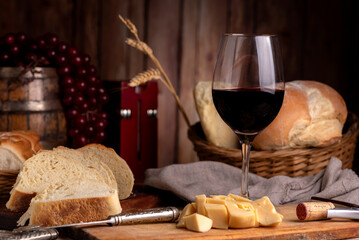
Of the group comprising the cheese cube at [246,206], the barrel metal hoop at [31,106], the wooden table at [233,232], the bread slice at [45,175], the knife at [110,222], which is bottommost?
the wooden table at [233,232]

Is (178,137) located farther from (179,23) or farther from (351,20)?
(351,20)

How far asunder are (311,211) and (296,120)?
417 mm

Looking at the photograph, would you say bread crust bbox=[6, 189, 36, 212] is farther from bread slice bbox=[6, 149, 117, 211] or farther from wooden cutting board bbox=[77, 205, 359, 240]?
wooden cutting board bbox=[77, 205, 359, 240]

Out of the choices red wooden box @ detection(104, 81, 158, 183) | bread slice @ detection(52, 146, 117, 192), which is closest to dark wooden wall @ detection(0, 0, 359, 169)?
red wooden box @ detection(104, 81, 158, 183)

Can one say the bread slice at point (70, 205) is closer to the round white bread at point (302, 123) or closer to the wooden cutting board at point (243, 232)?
the wooden cutting board at point (243, 232)

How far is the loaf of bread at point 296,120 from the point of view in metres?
1.48

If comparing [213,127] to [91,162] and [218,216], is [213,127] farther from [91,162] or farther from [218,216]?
[218,216]

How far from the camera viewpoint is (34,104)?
4.97 ft

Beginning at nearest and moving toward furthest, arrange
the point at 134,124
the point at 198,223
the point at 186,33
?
the point at 198,223, the point at 134,124, the point at 186,33

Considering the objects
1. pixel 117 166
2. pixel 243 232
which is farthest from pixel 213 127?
pixel 243 232

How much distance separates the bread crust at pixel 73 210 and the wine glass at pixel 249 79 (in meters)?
0.31

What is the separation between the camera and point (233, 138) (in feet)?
5.13

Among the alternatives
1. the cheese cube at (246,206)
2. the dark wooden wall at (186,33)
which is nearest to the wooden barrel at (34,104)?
the dark wooden wall at (186,33)

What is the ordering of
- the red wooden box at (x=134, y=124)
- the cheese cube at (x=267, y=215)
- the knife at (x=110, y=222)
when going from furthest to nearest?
1. the red wooden box at (x=134, y=124)
2. the cheese cube at (x=267, y=215)
3. the knife at (x=110, y=222)
